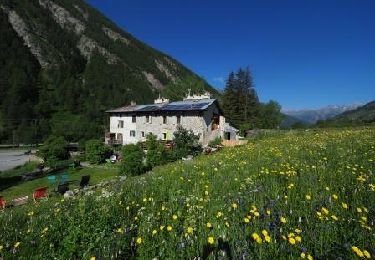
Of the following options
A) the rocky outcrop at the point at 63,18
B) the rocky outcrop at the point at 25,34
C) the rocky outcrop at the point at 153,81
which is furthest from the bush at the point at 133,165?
the rocky outcrop at the point at 63,18

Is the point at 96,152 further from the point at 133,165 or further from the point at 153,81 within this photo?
the point at 153,81

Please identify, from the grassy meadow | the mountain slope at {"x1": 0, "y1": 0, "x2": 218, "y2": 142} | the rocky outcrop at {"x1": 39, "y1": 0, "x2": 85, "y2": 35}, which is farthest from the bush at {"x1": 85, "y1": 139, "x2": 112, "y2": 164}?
the rocky outcrop at {"x1": 39, "y1": 0, "x2": 85, "y2": 35}

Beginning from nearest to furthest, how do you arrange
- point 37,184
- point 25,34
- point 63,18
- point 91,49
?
point 37,184 → point 25,34 → point 91,49 → point 63,18

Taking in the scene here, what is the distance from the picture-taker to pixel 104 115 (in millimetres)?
112125

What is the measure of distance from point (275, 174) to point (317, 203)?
2488 mm

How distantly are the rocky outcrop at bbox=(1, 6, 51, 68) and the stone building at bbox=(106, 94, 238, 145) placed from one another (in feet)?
402

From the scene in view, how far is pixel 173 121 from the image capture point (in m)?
46.3

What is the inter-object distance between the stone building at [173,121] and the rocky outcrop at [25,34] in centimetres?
12268

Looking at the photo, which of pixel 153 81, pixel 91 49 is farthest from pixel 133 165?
pixel 91 49

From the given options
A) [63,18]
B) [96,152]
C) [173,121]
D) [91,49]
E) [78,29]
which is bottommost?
[96,152]

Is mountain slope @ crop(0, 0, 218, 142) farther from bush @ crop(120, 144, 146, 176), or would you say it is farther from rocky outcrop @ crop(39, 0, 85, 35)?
bush @ crop(120, 144, 146, 176)

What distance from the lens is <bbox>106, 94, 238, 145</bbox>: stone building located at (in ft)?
142

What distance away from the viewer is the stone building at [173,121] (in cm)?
4317

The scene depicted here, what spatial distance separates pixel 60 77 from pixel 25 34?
4022 centimetres
